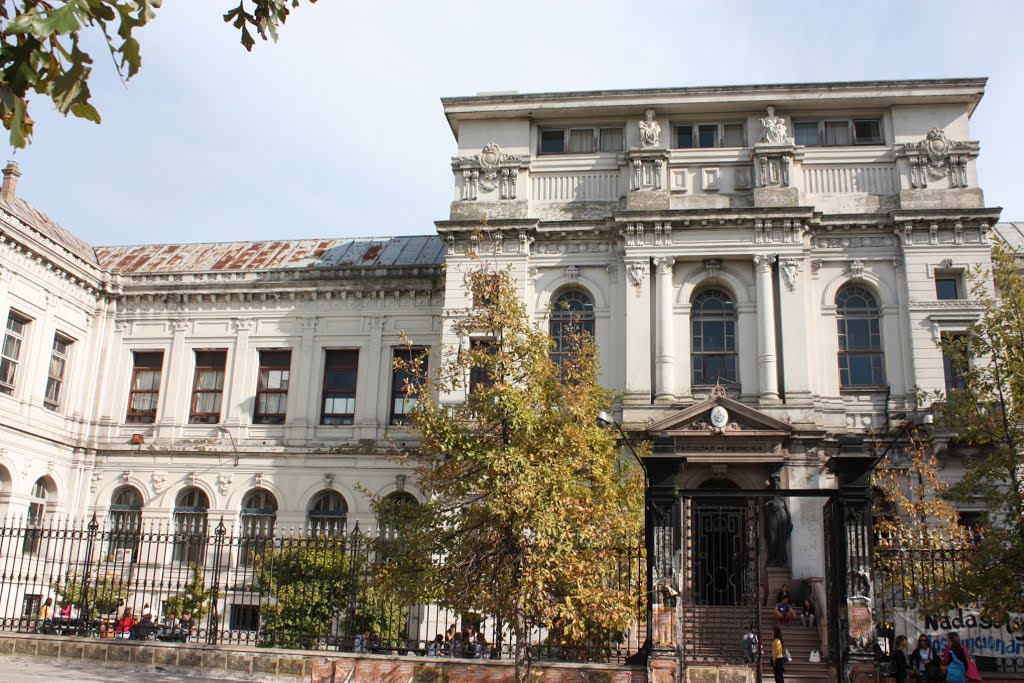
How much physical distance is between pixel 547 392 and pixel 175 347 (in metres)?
21.5

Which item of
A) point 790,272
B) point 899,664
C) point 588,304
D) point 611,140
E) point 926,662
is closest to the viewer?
point 899,664

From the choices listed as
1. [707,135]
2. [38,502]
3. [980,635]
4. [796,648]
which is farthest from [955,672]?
[38,502]

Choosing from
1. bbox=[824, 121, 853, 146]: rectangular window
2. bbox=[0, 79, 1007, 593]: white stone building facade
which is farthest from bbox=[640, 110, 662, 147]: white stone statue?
bbox=[824, 121, 853, 146]: rectangular window

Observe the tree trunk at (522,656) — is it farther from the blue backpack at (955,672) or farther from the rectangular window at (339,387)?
the rectangular window at (339,387)

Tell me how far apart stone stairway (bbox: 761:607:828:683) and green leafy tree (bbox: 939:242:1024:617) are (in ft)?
15.7

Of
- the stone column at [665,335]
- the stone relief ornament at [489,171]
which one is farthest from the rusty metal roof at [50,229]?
the stone column at [665,335]

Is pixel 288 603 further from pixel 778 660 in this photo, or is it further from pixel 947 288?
pixel 947 288

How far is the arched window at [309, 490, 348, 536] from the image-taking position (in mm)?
31812

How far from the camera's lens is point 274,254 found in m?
37.7

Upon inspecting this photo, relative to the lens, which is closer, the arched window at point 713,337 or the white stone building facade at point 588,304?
the white stone building facade at point 588,304

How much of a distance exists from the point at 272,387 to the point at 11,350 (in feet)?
26.9

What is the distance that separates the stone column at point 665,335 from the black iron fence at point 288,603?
7986mm

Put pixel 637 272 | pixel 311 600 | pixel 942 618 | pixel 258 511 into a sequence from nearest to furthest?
pixel 942 618 < pixel 311 600 < pixel 637 272 < pixel 258 511

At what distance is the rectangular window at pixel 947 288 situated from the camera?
29031mm
